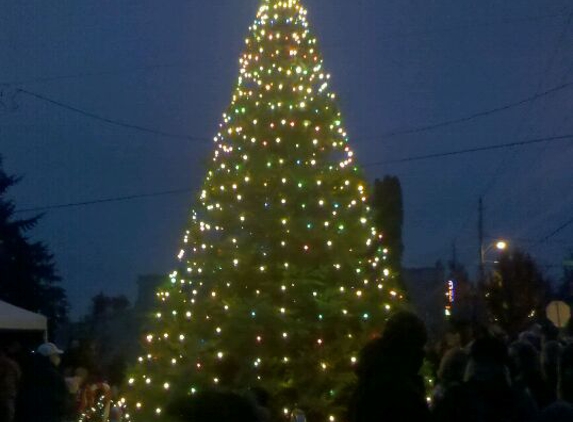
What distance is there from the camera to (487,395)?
607 cm

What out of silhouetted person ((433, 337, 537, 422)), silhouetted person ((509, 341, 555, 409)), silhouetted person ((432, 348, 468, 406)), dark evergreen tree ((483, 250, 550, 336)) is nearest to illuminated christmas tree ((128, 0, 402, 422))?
silhouetted person ((509, 341, 555, 409))

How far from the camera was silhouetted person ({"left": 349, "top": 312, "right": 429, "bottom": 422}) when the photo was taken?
18.0 feet

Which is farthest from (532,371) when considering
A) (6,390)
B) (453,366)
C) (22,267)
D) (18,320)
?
(22,267)

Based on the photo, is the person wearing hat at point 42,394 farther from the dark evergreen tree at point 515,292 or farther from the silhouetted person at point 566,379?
the dark evergreen tree at point 515,292

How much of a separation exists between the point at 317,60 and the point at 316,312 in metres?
3.44

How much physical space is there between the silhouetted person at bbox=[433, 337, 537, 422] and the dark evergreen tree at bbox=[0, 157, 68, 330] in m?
29.1

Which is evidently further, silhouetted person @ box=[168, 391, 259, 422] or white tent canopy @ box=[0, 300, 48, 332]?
white tent canopy @ box=[0, 300, 48, 332]

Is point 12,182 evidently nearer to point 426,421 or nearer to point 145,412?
point 145,412

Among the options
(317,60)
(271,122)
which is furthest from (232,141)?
(317,60)

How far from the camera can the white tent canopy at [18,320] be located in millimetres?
18484

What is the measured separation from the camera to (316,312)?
12.6m

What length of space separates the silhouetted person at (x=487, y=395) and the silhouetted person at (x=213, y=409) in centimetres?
204

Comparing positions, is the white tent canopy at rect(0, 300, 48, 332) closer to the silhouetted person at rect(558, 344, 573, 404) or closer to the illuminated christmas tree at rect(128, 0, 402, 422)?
the illuminated christmas tree at rect(128, 0, 402, 422)

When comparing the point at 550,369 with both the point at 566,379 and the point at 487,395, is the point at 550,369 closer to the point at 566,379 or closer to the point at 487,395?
the point at 566,379
